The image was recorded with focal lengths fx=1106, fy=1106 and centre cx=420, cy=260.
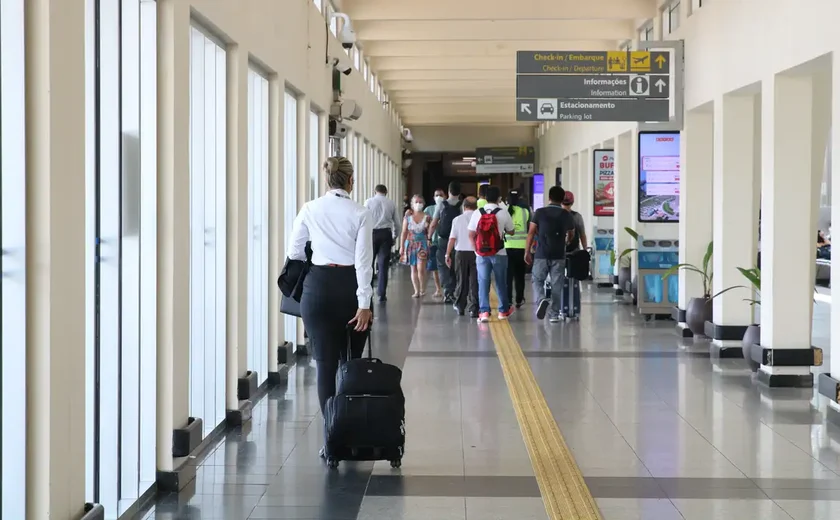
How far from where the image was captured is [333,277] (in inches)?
228

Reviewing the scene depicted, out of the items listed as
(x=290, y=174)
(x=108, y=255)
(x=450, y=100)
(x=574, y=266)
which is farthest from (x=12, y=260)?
(x=450, y=100)

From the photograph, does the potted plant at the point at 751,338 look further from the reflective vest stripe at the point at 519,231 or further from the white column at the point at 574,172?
the white column at the point at 574,172

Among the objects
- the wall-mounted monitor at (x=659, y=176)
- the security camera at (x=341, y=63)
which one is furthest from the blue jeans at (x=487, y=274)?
the security camera at (x=341, y=63)

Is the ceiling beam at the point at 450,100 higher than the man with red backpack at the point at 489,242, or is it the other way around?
the ceiling beam at the point at 450,100

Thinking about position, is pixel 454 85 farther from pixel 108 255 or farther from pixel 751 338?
pixel 108 255

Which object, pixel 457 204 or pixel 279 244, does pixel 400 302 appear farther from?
pixel 279 244

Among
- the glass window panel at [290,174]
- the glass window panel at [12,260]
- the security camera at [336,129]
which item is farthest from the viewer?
the security camera at [336,129]

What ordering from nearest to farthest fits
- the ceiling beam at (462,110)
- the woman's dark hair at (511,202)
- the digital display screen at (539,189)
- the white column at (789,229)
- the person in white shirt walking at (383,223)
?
the white column at (789,229), the person in white shirt walking at (383,223), the woman's dark hair at (511,202), the ceiling beam at (462,110), the digital display screen at (539,189)

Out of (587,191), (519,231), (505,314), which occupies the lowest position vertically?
(505,314)

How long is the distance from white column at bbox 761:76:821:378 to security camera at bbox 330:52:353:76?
18.4 ft

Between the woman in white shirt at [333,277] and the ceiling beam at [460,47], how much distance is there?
13717 millimetres

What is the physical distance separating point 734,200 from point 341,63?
18.0ft

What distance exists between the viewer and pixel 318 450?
6133 millimetres

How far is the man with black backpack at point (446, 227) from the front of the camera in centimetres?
1553
